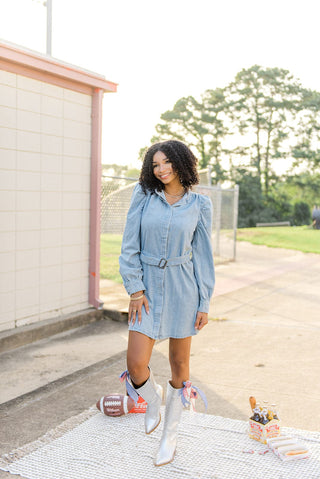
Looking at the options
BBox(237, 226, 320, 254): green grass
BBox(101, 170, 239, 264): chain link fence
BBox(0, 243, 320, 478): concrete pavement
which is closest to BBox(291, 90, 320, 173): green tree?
BBox(237, 226, 320, 254): green grass

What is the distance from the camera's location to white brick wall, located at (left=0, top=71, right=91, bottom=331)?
227 inches

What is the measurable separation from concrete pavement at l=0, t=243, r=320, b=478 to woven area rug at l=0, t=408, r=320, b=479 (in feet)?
0.55

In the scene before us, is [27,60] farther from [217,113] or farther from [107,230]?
[217,113]

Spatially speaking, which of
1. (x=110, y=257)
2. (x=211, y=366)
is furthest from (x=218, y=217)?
(x=211, y=366)

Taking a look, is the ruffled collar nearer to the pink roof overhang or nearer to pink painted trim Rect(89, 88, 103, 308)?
the pink roof overhang

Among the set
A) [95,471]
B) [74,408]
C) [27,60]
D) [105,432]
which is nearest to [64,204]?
[27,60]

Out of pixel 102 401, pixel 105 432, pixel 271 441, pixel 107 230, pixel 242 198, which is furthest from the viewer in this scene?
pixel 242 198

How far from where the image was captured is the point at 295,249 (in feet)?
55.7

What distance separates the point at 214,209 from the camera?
13.5 meters

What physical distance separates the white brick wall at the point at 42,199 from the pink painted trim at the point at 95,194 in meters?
0.06

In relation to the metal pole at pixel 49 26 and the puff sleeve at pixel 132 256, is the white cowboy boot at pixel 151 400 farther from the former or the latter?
the metal pole at pixel 49 26

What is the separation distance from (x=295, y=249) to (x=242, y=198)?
17.2 meters

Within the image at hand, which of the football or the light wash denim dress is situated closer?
the light wash denim dress

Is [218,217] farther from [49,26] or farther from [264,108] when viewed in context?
[264,108]
